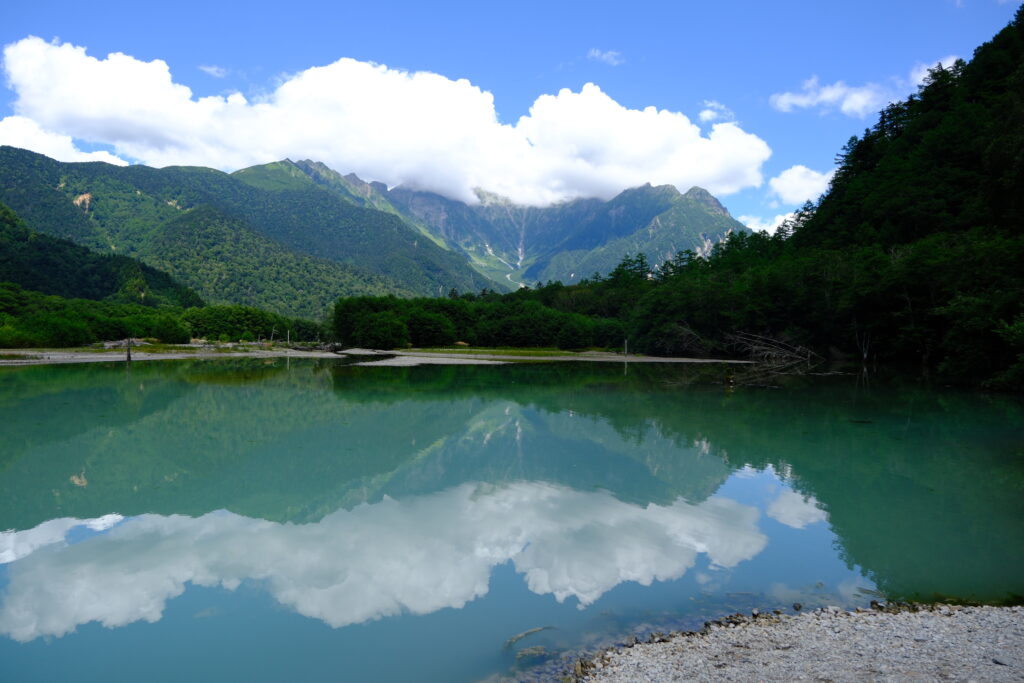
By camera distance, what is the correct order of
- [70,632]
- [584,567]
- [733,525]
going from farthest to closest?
[733,525] < [584,567] < [70,632]

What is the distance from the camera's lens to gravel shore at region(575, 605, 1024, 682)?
486 cm

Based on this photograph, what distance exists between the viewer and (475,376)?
43156 millimetres

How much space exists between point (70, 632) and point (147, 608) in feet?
2.52

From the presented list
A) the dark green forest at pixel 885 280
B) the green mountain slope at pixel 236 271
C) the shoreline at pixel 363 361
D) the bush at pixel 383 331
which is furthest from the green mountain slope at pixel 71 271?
the bush at pixel 383 331

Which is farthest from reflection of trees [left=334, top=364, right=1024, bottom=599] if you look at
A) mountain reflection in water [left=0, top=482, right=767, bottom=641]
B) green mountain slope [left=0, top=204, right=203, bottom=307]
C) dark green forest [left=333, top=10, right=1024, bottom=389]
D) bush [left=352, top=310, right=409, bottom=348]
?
green mountain slope [left=0, top=204, right=203, bottom=307]

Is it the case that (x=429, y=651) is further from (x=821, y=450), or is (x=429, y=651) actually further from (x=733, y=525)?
(x=821, y=450)

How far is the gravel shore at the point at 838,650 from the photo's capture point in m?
4.86

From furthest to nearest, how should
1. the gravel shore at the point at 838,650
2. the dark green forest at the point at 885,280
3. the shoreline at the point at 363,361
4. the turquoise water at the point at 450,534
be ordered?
1. the shoreline at the point at 363,361
2. the dark green forest at the point at 885,280
3. the turquoise water at the point at 450,534
4. the gravel shore at the point at 838,650

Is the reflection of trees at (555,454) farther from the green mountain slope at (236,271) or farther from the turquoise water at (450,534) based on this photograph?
the green mountain slope at (236,271)

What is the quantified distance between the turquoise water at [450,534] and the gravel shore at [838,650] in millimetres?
624

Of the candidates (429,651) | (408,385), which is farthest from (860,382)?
(429,651)

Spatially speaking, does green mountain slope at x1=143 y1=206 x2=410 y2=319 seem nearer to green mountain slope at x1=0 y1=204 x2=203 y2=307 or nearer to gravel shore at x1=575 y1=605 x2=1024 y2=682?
green mountain slope at x1=0 y1=204 x2=203 y2=307

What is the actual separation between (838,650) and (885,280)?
4425cm

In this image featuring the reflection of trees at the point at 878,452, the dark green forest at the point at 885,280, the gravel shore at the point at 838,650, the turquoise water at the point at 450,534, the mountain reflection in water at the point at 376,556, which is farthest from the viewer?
the dark green forest at the point at 885,280
